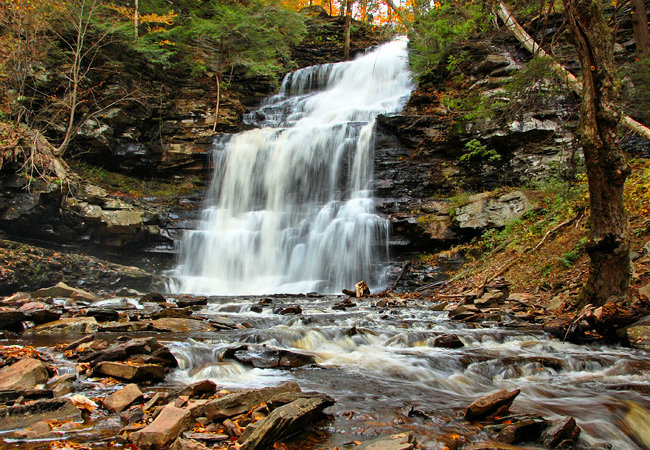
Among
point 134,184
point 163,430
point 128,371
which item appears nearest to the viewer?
point 163,430

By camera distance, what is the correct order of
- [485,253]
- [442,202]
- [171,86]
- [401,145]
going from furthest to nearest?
1. [171,86]
2. [401,145]
3. [442,202]
4. [485,253]

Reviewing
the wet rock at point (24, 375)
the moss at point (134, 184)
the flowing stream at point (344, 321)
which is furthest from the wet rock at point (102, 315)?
the moss at point (134, 184)

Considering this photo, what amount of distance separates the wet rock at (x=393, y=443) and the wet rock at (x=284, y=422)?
44 cm

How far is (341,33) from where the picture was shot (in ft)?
89.0

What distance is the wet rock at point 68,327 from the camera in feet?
16.2

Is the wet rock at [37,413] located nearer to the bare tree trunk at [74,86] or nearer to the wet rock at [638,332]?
the wet rock at [638,332]

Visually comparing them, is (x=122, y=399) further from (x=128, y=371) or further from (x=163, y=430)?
(x=163, y=430)

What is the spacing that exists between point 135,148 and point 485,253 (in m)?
14.2

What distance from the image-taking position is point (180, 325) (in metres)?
5.54

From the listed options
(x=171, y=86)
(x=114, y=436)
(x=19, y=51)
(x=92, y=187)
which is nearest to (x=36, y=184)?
(x=92, y=187)

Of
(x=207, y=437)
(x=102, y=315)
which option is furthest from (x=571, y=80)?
(x=102, y=315)

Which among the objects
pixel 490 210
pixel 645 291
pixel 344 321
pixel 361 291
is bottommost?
pixel 361 291

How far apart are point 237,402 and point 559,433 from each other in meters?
2.02

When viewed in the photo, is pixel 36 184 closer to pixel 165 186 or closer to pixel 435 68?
pixel 165 186
